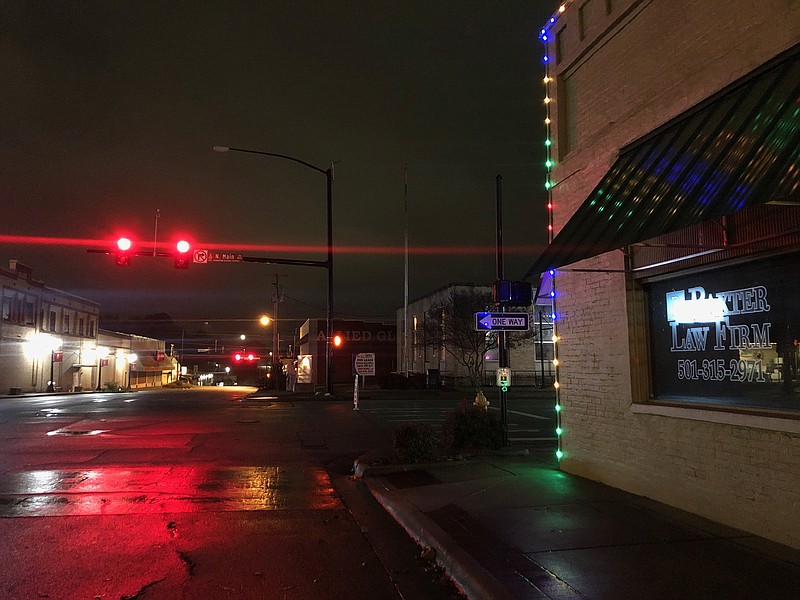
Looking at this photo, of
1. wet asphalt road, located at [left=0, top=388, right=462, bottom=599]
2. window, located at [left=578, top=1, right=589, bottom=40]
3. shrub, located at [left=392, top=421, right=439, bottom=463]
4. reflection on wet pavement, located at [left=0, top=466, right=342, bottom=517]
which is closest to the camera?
wet asphalt road, located at [left=0, top=388, right=462, bottom=599]

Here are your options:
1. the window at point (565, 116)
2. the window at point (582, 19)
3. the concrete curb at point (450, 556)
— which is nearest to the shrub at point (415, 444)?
the concrete curb at point (450, 556)

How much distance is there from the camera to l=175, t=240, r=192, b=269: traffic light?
20125mm

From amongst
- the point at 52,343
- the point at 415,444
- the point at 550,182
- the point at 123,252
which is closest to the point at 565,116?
the point at 550,182

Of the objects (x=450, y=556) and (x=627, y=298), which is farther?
(x=627, y=298)

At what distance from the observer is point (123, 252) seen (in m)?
19.8

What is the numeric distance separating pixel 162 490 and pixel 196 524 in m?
2.18

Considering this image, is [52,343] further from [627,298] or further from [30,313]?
[627,298]

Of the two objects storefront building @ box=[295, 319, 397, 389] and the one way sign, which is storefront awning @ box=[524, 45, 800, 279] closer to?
the one way sign

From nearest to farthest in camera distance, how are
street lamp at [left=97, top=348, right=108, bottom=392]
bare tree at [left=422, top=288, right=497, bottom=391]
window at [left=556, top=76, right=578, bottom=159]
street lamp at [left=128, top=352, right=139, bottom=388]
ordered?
window at [left=556, top=76, right=578, bottom=159] → bare tree at [left=422, top=288, right=497, bottom=391] → street lamp at [left=97, top=348, right=108, bottom=392] → street lamp at [left=128, top=352, right=139, bottom=388]

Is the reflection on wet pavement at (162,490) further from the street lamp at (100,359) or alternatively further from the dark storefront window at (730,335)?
the street lamp at (100,359)

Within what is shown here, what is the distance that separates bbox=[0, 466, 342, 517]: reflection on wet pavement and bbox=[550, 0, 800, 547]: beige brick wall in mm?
3766

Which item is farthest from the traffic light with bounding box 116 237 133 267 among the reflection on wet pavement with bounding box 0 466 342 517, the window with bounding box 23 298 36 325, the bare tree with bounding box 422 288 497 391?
the window with bounding box 23 298 36 325

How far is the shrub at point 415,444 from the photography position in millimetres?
10352

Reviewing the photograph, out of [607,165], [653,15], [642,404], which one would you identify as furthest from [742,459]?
[653,15]
